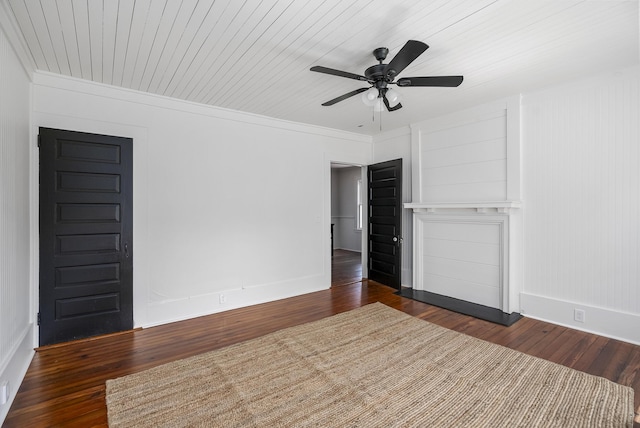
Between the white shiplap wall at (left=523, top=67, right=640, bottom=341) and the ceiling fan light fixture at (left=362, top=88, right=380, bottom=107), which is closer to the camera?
the ceiling fan light fixture at (left=362, top=88, right=380, bottom=107)

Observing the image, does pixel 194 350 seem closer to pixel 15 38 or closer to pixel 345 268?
pixel 15 38

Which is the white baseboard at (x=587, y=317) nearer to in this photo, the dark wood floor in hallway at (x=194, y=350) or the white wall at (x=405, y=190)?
the dark wood floor in hallway at (x=194, y=350)

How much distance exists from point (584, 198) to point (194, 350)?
4.51 metres

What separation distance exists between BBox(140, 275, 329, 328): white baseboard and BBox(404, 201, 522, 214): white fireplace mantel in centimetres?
204

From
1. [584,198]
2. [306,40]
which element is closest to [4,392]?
[306,40]

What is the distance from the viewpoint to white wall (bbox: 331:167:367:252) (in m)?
9.09

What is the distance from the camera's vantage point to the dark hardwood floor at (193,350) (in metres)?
2.04

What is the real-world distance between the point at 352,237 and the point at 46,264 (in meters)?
7.42

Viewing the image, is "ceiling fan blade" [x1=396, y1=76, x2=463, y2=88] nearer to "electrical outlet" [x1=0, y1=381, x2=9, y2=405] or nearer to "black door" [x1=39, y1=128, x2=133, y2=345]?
"black door" [x1=39, y1=128, x2=133, y2=345]

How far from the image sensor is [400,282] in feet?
15.8

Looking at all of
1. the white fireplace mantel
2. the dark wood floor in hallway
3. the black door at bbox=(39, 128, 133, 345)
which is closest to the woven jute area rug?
the dark wood floor in hallway

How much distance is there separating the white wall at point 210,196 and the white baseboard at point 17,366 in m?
0.92

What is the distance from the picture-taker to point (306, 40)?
235 cm

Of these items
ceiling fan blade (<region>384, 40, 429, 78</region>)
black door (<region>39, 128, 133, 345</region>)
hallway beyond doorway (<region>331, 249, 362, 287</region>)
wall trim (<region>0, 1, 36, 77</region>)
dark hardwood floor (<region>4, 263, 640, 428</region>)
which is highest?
wall trim (<region>0, 1, 36, 77</region>)
